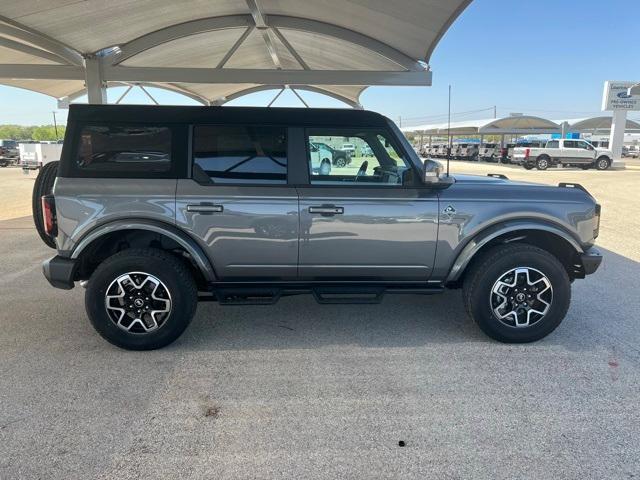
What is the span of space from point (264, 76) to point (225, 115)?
6314 mm

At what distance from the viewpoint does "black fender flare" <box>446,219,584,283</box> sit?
3924 millimetres

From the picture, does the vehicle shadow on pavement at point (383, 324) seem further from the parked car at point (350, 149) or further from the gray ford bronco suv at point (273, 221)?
the parked car at point (350, 149)

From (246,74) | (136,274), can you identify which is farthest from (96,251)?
(246,74)

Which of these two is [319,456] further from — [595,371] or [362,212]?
[595,371]

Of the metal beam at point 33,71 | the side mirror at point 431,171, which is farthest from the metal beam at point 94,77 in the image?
→ the side mirror at point 431,171

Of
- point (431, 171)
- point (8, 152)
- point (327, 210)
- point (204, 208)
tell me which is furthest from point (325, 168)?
point (8, 152)

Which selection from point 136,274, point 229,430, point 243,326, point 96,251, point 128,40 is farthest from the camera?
point 128,40

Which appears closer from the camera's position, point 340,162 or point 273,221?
point 273,221

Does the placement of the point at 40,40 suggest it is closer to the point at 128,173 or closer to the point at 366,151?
the point at 128,173

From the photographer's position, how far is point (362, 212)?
3.84 meters

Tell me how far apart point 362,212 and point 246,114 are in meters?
1.26

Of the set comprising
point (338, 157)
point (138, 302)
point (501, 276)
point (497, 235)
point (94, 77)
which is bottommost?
point (138, 302)

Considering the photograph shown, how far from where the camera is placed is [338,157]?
3.99 meters

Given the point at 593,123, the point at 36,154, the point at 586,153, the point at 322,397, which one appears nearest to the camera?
Answer: the point at 322,397
